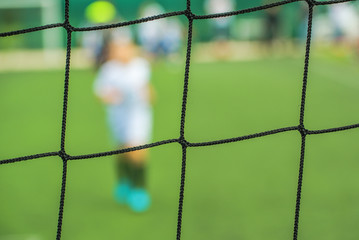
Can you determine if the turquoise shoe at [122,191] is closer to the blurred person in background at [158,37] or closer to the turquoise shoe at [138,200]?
the turquoise shoe at [138,200]

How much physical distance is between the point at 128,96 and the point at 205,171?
4.79 ft

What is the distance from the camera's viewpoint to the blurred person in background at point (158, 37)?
14.3 meters

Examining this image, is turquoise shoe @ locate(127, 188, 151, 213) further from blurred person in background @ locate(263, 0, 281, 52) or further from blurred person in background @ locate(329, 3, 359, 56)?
blurred person in background @ locate(263, 0, 281, 52)

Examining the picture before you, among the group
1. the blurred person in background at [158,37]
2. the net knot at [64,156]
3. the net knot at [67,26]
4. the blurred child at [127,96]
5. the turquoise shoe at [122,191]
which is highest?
the blurred person in background at [158,37]

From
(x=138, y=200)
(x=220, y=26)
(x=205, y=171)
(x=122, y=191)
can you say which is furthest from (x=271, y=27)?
(x=138, y=200)

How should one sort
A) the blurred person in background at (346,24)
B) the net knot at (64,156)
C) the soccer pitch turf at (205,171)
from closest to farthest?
the net knot at (64,156) < the soccer pitch turf at (205,171) < the blurred person in background at (346,24)

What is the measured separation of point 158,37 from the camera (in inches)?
565

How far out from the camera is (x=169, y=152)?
20.7 feet

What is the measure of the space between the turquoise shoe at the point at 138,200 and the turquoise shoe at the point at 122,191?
5cm

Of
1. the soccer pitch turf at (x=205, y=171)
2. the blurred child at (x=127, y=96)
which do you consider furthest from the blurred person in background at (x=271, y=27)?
the blurred child at (x=127, y=96)

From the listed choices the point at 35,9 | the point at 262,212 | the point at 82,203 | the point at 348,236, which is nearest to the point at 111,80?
the point at 82,203

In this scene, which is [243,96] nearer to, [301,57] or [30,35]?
[301,57]

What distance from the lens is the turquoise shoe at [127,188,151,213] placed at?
455 cm

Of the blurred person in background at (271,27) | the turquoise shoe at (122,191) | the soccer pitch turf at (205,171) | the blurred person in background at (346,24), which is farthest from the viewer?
the blurred person in background at (271,27)
